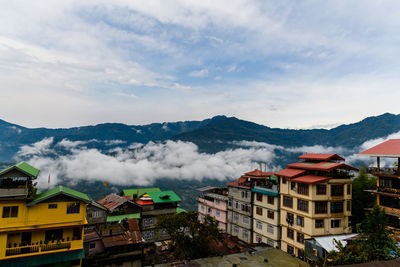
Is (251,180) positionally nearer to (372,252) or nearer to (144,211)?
(144,211)

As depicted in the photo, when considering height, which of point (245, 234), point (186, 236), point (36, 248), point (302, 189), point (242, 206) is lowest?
point (245, 234)

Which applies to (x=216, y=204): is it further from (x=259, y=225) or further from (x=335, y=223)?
(x=335, y=223)

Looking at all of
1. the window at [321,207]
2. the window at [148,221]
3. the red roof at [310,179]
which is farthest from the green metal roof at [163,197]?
the window at [321,207]

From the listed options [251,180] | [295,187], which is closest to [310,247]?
[295,187]

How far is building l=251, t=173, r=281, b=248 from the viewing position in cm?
4784

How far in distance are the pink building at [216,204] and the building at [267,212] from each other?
9990mm

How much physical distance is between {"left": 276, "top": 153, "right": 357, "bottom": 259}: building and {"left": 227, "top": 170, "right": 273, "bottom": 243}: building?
9.96m

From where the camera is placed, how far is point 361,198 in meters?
47.5

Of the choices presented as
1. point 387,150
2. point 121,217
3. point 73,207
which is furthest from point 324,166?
point 121,217

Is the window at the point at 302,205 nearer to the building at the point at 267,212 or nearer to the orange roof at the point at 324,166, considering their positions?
the building at the point at 267,212

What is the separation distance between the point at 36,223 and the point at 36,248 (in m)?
2.86

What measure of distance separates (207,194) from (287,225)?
26.7 m

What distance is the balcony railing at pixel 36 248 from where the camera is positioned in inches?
1109

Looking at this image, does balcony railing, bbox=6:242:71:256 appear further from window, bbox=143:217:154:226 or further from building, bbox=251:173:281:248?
building, bbox=251:173:281:248
